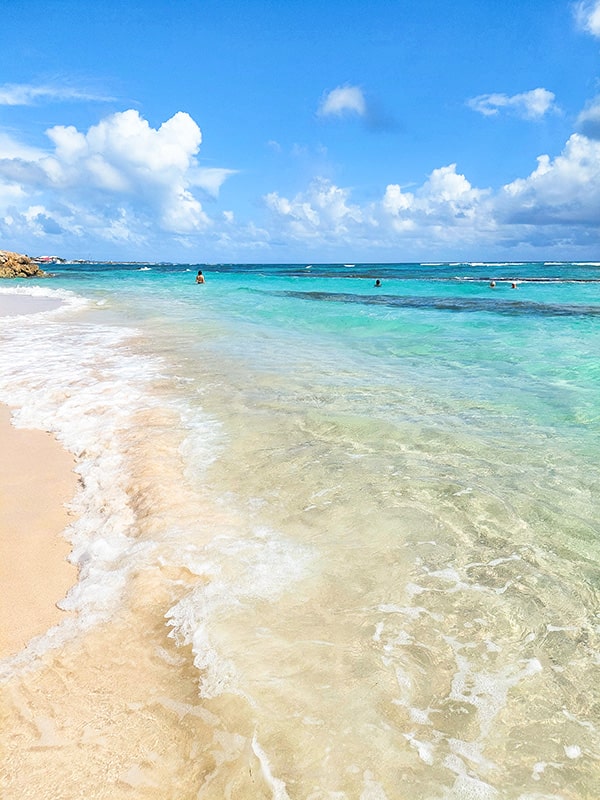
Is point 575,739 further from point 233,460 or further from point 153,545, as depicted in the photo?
point 233,460

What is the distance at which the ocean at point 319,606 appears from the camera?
8.16 feet

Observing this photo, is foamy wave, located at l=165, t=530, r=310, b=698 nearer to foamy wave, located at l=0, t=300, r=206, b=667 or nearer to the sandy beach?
foamy wave, located at l=0, t=300, r=206, b=667

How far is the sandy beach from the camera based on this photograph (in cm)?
351

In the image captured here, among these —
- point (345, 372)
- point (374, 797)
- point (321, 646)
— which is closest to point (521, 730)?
point (374, 797)

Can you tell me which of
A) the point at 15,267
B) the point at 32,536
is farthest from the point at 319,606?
the point at 15,267

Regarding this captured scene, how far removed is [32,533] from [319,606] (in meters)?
2.84

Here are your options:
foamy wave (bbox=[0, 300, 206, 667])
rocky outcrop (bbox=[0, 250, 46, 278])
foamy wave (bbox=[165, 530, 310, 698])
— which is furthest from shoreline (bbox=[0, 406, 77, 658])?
rocky outcrop (bbox=[0, 250, 46, 278])

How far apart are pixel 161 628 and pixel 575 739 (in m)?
2.51

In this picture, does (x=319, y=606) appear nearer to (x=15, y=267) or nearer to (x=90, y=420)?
(x=90, y=420)

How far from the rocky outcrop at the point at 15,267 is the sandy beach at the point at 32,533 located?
63971 millimetres

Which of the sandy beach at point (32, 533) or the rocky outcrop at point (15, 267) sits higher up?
the rocky outcrop at point (15, 267)

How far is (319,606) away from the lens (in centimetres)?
358

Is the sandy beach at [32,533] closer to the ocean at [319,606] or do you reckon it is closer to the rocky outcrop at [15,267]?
the ocean at [319,606]

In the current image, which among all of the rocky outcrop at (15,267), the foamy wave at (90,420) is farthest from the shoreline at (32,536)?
the rocky outcrop at (15,267)
